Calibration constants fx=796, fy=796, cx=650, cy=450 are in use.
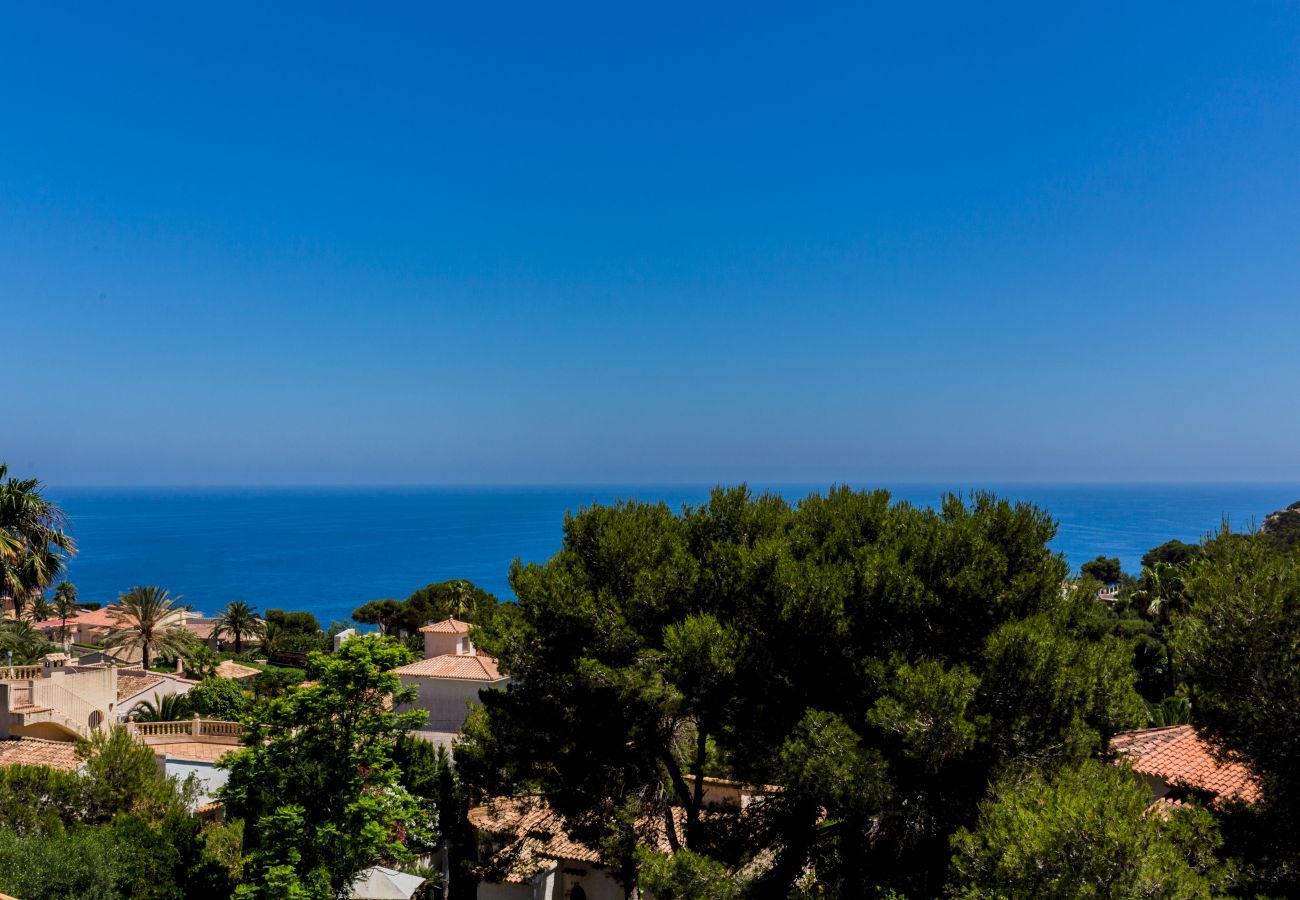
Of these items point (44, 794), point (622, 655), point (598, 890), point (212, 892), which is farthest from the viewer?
point (598, 890)

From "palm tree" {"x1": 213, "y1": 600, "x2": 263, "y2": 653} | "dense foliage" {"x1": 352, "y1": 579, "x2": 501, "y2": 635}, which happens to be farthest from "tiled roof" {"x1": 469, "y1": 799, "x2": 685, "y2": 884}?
"palm tree" {"x1": 213, "y1": 600, "x2": 263, "y2": 653}

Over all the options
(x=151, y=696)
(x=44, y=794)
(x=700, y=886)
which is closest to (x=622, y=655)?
(x=700, y=886)

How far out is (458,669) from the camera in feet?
99.0

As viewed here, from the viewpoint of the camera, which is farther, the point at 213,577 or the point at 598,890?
the point at 213,577

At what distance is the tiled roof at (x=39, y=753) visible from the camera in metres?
16.9

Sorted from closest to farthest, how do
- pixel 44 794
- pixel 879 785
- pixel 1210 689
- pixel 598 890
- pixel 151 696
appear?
1. pixel 1210 689
2. pixel 879 785
3. pixel 44 794
4. pixel 598 890
5. pixel 151 696

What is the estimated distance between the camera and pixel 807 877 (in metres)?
11.0

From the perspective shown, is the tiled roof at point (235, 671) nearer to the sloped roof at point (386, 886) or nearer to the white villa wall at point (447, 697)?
the white villa wall at point (447, 697)

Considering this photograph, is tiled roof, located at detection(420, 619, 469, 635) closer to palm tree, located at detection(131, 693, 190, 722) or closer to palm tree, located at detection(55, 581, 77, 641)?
palm tree, located at detection(131, 693, 190, 722)

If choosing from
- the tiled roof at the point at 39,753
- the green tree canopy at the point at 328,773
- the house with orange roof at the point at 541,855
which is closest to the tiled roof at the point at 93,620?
the tiled roof at the point at 39,753

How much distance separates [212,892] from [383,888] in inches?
106

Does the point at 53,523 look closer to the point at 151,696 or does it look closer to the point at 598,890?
the point at 151,696

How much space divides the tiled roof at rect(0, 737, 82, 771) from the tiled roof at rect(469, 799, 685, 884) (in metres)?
8.97

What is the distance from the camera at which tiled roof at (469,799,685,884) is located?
12250 mm
